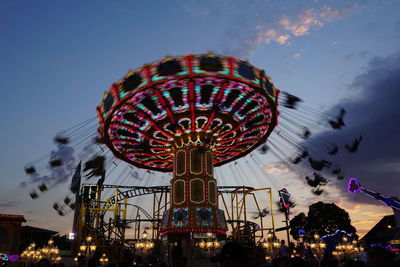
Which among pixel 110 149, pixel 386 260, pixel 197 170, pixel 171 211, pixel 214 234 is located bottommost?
pixel 386 260

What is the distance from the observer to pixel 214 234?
24.7 meters

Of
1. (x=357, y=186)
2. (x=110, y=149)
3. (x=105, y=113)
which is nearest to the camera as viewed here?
(x=105, y=113)

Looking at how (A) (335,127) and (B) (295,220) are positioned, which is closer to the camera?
(A) (335,127)

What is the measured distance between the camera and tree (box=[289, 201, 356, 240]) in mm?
59719

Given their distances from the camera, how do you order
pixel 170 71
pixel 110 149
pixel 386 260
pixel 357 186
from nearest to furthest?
pixel 386 260
pixel 170 71
pixel 110 149
pixel 357 186

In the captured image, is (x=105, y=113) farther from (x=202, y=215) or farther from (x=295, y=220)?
(x=295, y=220)

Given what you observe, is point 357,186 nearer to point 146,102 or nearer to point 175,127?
point 175,127

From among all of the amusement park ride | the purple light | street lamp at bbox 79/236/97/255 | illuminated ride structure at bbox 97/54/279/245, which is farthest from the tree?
street lamp at bbox 79/236/97/255

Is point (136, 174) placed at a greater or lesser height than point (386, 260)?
greater

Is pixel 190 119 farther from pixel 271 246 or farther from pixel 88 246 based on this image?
pixel 88 246

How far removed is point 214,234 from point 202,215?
1.67m

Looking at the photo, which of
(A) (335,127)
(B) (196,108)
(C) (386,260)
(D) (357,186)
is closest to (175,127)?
(B) (196,108)

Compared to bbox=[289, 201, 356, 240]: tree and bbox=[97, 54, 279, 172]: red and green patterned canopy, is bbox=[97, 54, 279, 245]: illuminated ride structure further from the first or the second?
bbox=[289, 201, 356, 240]: tree

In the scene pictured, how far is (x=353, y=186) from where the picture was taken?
149ft
